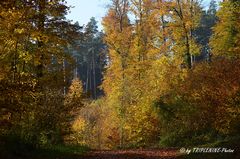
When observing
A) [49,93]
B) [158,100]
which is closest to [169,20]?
[158,100]

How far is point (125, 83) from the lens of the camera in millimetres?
29938

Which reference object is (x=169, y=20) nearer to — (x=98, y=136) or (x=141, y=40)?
(x=141, y=40)

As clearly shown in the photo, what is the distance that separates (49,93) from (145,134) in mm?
11970

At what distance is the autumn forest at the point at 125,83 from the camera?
14.8 meters

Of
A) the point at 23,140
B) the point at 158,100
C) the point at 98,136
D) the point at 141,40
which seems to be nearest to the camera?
the point at 23,140

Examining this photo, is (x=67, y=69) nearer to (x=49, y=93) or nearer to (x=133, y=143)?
(x=49, y=93)

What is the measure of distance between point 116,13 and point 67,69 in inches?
788

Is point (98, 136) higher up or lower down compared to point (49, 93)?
lower down

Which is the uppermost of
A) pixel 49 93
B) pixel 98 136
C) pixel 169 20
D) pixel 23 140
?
pixel 169 20

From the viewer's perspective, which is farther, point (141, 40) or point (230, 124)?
point (141, 40)

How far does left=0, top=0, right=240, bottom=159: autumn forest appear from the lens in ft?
48.6

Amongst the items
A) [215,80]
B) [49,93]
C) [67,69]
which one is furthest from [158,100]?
[49,93]

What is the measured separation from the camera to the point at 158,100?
84.9ft

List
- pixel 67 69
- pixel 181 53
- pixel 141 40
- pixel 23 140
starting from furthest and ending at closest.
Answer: pixel 141 40 → pixel 181 53 → pixel 67 69 → pixel 23 140
